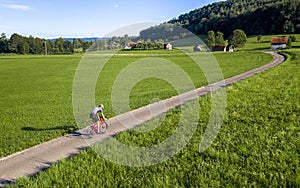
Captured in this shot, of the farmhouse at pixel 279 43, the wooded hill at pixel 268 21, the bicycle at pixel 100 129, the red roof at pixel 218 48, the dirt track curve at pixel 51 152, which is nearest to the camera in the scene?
the dirt track curve at pixel 51 152

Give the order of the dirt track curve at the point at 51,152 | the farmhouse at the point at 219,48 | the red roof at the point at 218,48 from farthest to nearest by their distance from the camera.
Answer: the red roof at the point at 218,48 < the farmhouse at the point at 219,48 < the dirt track curve at the point at 51,152

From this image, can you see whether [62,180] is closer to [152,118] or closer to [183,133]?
[183,133]

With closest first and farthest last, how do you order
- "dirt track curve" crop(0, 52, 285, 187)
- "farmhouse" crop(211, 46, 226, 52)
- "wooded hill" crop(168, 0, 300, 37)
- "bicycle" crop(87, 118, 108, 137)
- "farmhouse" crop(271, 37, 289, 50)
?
"dirt track curve" crop(0, 52, 285, 187) → "bicycle" crop(87, 118, 108, 137) → "farmhouse" crop(271, 37, 289, 50) → "farmhouse" crop(211, 46, 226, 52) → "wooded hill" crop(168, 0, 300, 37)

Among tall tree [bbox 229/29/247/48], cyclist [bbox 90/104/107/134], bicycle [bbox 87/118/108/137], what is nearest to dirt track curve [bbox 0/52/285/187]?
bicycle [bbox 87/118/108/137]

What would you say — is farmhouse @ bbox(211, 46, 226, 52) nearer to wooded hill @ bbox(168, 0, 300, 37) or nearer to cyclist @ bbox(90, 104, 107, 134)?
wooded hill @ bbox(168, 0, 300, 37)

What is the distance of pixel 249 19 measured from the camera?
606 feet

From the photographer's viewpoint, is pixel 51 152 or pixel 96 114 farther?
pixel 96 114

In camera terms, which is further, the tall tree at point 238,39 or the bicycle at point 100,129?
the tall tree at point 238,39

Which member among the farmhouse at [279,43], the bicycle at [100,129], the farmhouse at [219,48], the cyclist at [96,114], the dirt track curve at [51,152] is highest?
the farmhouse at [279,43]

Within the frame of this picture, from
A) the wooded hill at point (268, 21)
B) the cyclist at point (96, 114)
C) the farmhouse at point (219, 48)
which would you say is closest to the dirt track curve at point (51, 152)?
the cyclist at point (96, 114)

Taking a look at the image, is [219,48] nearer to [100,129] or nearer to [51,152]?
[100,129]

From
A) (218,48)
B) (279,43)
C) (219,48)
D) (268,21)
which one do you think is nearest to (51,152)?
(279,43)

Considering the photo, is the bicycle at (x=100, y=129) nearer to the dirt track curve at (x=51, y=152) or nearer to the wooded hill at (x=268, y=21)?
the dirt track curve at (x=51, y=152)

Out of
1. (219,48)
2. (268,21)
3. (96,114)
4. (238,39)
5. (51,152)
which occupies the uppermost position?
(268,21)
